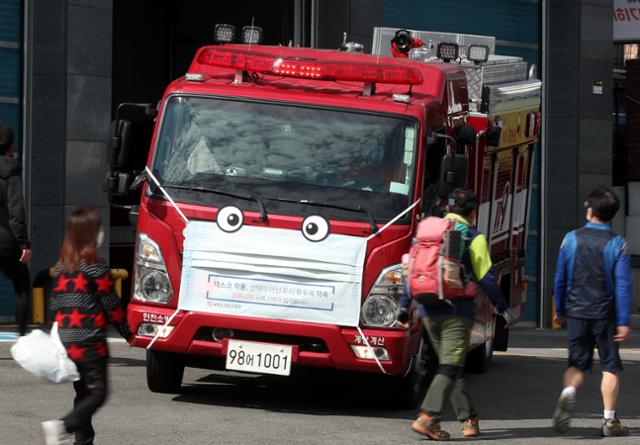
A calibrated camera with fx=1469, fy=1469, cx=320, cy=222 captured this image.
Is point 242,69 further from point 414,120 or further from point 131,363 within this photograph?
point 131,363

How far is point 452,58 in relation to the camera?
13.2 m

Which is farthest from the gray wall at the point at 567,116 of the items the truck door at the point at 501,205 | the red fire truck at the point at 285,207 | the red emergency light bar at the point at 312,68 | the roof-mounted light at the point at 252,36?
the red emergency light bar at the point at 312,68

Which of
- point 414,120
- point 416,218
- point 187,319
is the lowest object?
point 187,319

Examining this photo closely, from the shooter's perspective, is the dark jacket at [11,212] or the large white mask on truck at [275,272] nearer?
the large white mask on truck at [275,272]

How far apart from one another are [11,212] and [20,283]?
651 millimetres

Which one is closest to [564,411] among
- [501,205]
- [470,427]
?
[470,427]

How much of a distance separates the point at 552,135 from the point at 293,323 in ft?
47.0

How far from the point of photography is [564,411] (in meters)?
9.63

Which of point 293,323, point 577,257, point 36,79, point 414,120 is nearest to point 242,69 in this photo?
point 414,120

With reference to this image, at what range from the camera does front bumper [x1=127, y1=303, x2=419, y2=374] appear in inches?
399

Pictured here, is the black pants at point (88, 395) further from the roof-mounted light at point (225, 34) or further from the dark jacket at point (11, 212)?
the roof-mounted light at point (225, 34)

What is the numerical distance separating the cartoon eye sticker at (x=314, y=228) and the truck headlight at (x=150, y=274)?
3.40 feet

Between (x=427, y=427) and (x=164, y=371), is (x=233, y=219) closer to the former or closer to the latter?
(x=164, y=371)

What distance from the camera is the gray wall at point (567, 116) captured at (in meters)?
23.7
